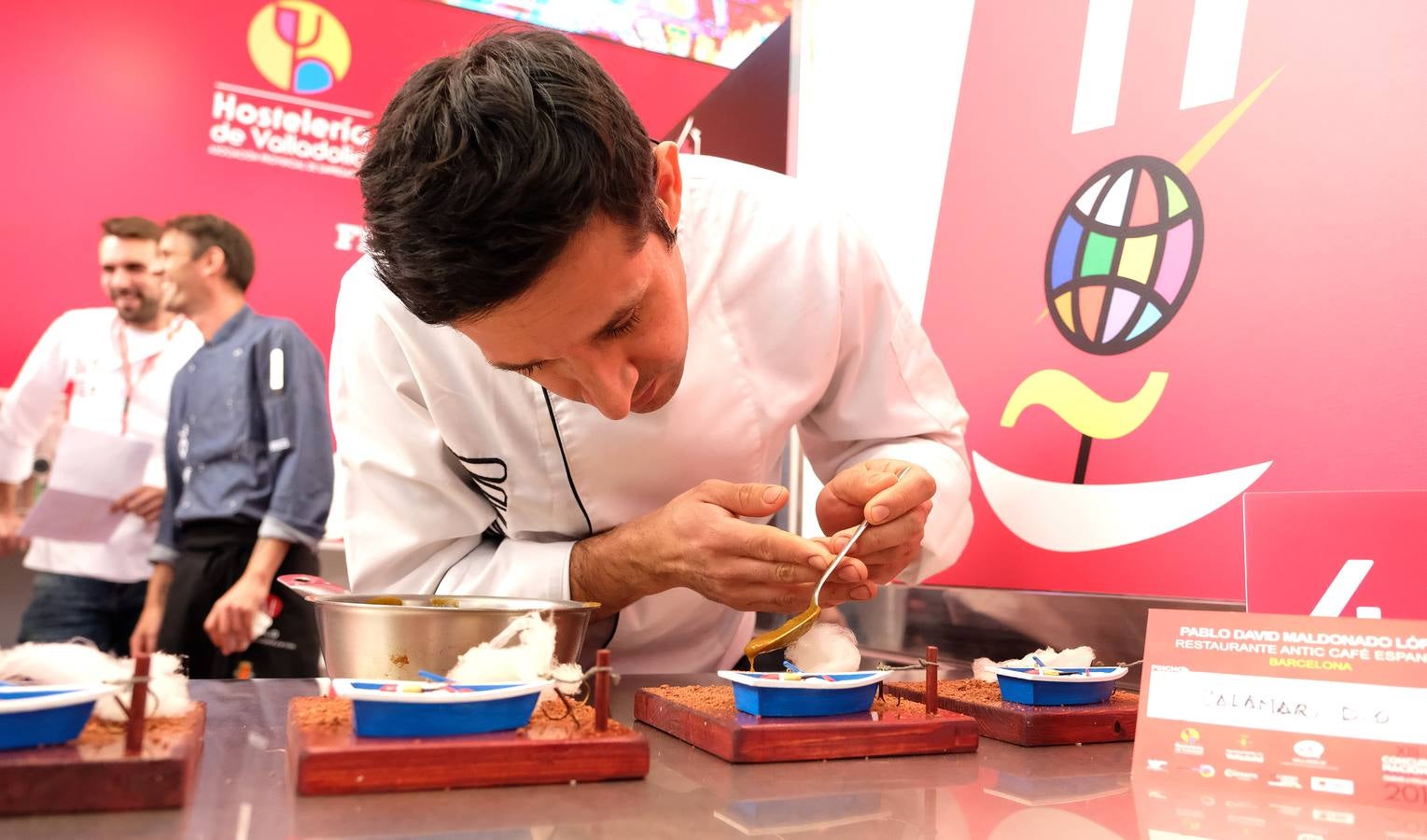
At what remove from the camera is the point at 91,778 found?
71 cm

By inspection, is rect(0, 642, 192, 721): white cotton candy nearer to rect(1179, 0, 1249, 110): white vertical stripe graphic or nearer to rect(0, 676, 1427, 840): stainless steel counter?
rect(0, 676, 1427, 840): stainless steel counter

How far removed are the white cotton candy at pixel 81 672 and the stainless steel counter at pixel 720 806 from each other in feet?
0.21

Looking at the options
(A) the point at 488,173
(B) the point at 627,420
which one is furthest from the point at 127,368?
(A) the point at 488,173

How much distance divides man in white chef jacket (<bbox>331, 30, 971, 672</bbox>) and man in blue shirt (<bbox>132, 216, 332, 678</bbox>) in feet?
6.15

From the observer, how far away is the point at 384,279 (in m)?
1.04

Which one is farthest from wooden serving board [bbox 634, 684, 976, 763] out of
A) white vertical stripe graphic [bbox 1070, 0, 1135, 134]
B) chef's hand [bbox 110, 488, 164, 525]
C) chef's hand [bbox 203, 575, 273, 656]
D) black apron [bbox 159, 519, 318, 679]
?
chef's hand [bbox 110, 488, 164, 525]

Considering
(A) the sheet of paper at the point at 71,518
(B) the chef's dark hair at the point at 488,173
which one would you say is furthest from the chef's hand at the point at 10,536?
(B) the chef's dark hair at the point at 488,173

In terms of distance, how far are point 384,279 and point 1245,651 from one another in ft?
2.77

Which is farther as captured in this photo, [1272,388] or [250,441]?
[250,441]

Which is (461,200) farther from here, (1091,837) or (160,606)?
(160,606)

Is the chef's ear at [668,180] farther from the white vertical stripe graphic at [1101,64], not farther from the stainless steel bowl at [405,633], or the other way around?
the white vertical stripe graphic at [1101,64]

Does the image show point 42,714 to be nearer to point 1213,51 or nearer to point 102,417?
point 1213,51

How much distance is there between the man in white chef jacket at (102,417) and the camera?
3609 mm

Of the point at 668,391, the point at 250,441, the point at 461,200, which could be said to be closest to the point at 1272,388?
the point at 668,391
